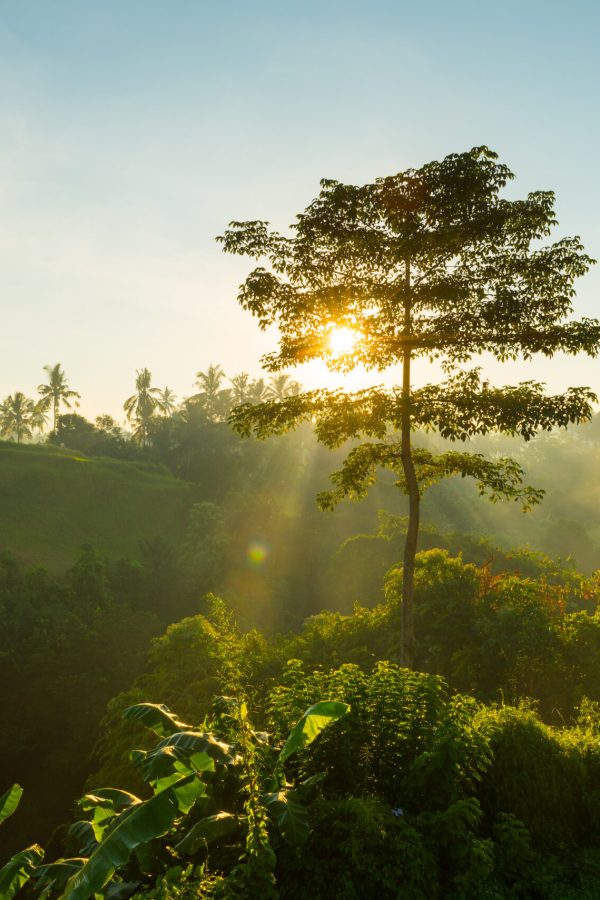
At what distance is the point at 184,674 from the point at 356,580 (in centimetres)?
2023

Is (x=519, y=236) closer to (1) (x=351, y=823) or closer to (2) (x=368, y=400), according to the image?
(2) (x=368, y=400)

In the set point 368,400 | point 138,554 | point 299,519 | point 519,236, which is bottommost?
point 138,554

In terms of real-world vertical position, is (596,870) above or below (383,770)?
below

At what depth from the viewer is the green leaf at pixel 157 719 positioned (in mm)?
7223

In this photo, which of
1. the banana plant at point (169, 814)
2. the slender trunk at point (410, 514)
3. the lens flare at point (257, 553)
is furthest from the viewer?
the lens flare at point (257, 553)

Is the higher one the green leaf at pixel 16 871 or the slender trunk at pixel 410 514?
the slender trunk at pixel 410 514

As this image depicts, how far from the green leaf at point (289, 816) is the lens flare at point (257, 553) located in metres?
33.1

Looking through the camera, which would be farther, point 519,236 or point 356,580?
point 356,580

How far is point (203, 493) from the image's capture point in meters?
→ 54.9

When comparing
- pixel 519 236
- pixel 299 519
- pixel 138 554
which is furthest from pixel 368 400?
pixel 138 554

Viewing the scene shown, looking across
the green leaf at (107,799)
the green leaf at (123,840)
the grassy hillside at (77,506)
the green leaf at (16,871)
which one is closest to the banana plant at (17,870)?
the green leaf at (16,871)

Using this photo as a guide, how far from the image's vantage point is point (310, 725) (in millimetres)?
A: 5672

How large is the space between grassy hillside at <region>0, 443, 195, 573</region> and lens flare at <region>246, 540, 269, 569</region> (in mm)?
11507

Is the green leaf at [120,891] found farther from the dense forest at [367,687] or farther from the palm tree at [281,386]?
the palm tree at [281,386]
